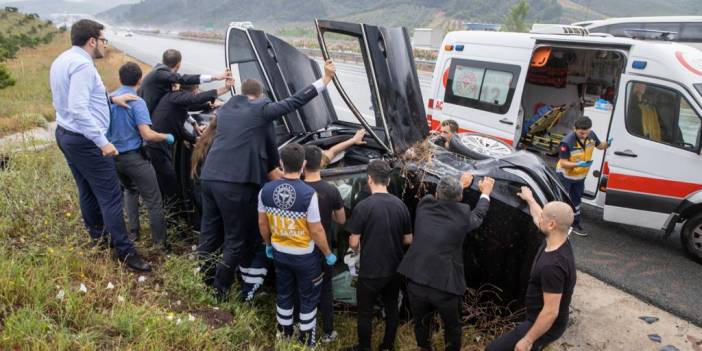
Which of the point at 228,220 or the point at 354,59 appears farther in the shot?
the point at 354,59

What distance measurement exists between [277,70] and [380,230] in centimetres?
218

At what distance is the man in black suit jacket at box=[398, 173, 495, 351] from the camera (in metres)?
3.20

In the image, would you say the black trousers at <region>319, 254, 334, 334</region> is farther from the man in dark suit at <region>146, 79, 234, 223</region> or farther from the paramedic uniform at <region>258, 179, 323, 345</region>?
the man in dark suit at <region>146, 79, 234, 223</region>

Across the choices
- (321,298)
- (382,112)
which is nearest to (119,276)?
(321,298)

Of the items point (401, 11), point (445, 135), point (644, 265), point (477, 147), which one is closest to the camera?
point (477, 147)

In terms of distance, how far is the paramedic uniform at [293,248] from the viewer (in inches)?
128

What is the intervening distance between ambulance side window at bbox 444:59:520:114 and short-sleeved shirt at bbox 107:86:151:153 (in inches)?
186

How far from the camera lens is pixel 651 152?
5.38m

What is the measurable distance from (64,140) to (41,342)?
1.48 meters

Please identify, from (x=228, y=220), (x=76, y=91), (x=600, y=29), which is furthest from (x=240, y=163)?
(x=600, y=29)

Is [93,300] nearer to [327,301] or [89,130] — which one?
[89,130]

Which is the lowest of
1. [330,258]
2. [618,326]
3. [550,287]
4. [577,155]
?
[618,326]

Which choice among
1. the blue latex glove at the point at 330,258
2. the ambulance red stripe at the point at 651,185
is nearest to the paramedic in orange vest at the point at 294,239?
the blue latex glove at the point at 330,258

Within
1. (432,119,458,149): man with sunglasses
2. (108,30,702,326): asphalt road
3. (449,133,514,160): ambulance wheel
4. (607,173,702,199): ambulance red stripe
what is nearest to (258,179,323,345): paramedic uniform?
(449,133,514,160): ambulance wheel
